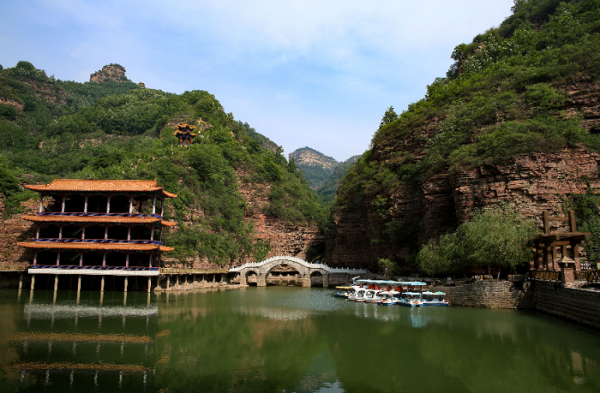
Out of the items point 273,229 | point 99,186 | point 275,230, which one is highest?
point 99,186

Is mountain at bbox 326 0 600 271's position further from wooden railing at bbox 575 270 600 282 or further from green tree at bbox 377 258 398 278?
wooden railing at bbox 575 270 600 282

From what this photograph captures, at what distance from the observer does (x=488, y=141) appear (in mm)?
32938

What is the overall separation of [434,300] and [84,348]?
23.1 meters

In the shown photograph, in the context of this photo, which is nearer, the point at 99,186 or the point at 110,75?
the point at 99,186

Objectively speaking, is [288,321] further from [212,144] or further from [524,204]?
[212,144]

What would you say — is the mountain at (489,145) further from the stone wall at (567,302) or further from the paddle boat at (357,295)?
the paddle boat at (357,295)

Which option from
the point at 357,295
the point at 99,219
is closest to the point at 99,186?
the point at 99,219

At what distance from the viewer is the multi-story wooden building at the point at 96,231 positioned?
3672cm

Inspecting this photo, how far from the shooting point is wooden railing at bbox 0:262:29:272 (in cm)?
3638

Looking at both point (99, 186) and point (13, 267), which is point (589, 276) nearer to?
point (99, 186)

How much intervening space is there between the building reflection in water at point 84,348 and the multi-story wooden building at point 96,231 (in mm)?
10919

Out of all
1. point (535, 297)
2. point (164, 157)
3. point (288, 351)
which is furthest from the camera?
point (164, 157)

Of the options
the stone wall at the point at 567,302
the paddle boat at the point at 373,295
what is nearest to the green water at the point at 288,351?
the stone wall at the point at 567,302

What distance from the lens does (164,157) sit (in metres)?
53.3
